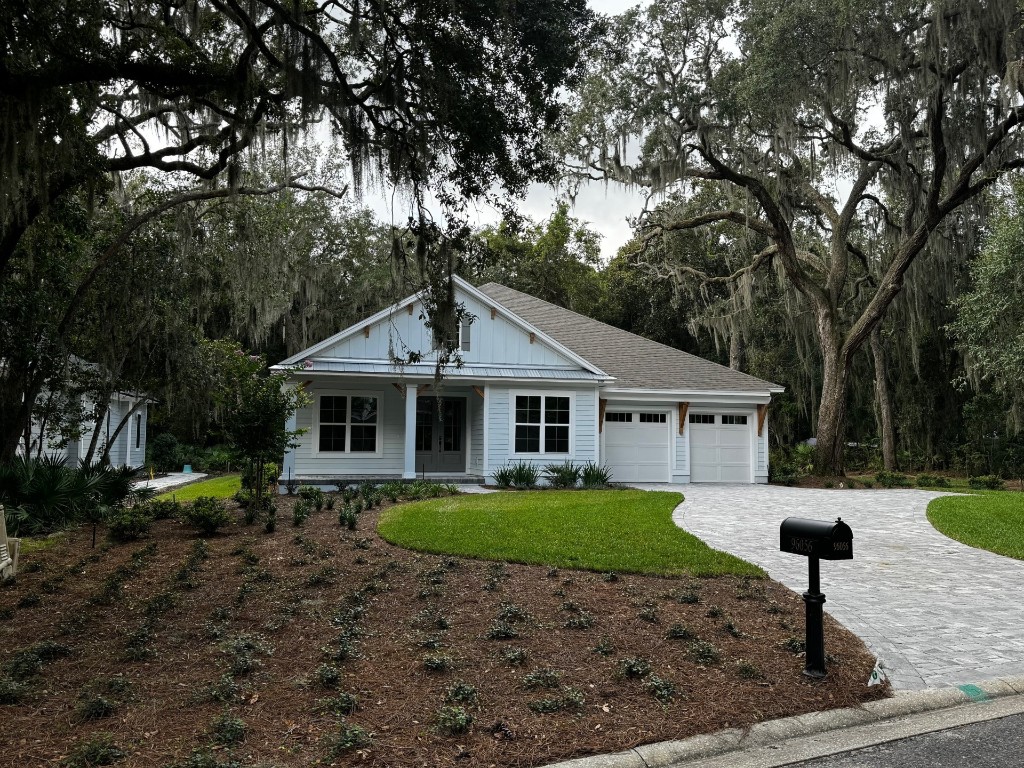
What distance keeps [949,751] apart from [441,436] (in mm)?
16414

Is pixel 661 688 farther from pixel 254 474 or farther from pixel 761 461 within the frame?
pixel 761 461

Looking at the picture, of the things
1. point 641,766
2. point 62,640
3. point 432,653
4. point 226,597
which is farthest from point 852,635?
point 62,640

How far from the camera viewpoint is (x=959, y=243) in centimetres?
2370

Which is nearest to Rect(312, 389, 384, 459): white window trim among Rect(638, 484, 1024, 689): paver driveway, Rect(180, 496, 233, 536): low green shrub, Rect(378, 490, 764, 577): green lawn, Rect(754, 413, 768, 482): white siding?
Rect(378, 490, 764, 577): green lawn

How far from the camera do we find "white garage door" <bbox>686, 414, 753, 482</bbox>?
65.8 ft

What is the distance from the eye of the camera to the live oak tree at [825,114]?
15195 millimetres

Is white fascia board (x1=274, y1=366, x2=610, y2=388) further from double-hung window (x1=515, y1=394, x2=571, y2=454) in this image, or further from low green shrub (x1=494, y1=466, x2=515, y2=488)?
low green shrub (x1=494, y1=466, x2=515, y2=488)

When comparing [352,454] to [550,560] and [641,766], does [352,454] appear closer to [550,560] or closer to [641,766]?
[550,560]

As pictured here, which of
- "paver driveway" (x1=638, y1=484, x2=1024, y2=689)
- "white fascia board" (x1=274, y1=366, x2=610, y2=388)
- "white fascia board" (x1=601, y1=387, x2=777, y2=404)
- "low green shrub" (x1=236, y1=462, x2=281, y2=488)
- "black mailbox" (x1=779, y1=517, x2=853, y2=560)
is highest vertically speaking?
"white fascia board" (x1=274, y1=366, x2=610, y2=388)

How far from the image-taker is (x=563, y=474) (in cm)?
1755

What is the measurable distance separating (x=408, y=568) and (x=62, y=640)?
3117 millimetres

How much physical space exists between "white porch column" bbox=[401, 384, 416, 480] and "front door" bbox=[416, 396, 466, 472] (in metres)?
1.98

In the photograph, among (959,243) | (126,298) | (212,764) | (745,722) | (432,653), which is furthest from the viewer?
(959,243)

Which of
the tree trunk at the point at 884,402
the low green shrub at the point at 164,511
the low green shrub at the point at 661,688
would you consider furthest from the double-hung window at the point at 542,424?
the tree trunk at the point at 884,402
